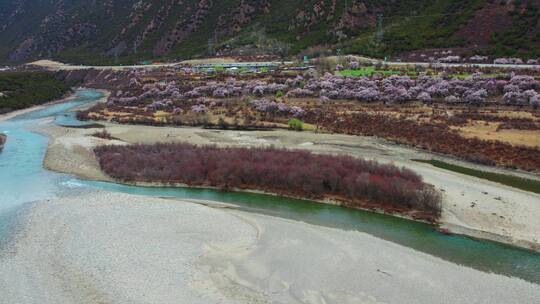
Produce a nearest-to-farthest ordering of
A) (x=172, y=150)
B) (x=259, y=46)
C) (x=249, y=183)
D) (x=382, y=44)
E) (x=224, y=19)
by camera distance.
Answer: (x=249, y=183)
(x=172, y=150)
(x=382, y=44)
(x=259, y=46)
(x=224, y=19)

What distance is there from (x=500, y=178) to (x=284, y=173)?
46.8 feet

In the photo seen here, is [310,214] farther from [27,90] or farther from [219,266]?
[27,90]

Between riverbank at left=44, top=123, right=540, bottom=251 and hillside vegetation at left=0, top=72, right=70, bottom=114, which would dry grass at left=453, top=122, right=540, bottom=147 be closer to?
riverbank at left=44, top=123, right=540, bottom=251

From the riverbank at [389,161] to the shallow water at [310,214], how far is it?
1.23 meters

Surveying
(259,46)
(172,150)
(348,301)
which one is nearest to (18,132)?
(172,150)

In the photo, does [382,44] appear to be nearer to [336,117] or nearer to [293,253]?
[336,117]

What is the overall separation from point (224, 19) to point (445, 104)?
10714 centimetres

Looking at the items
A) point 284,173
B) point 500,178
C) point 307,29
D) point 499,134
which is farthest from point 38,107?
point 500,178

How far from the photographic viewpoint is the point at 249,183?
1400 inches

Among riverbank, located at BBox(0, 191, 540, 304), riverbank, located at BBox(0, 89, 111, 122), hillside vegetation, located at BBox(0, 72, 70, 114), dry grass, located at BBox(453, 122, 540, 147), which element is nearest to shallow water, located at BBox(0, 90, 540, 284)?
riverbank, located at BBox(0, 191, 540, 304)

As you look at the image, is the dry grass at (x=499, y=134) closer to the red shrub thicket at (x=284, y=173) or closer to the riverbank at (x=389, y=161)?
the riverbank at (x=389, y=161)

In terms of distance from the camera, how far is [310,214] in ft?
97.8

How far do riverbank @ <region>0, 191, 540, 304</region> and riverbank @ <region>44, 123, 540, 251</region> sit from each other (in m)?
4.96

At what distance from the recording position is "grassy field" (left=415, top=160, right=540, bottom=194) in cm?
3197
